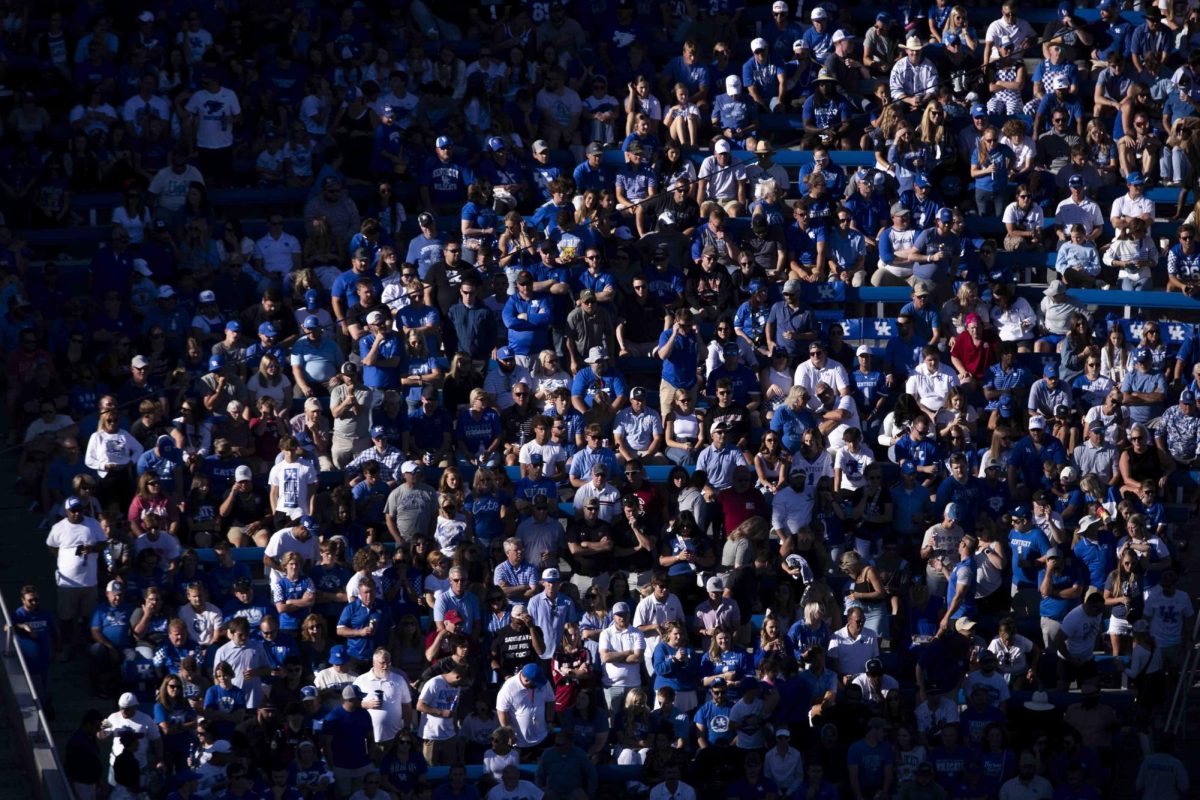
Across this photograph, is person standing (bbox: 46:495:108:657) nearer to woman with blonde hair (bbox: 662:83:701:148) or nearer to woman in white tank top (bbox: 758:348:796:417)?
woman in white tank top (bbox: 758:348:796:417)

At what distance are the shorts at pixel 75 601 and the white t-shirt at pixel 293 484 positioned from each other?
1750mm

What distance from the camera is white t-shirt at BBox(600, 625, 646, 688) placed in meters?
20.5

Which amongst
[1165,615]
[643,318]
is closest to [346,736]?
[643,318]

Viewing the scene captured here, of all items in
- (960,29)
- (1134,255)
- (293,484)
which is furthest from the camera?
(960,29)

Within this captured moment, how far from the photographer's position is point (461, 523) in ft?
69.9

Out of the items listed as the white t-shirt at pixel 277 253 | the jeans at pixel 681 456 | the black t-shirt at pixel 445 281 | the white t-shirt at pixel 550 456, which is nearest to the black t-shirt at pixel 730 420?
the jeans at pixel 681 456

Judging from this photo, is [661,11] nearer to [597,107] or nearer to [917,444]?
[597,107]

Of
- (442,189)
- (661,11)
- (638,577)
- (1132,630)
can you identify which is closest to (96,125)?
(442,189)

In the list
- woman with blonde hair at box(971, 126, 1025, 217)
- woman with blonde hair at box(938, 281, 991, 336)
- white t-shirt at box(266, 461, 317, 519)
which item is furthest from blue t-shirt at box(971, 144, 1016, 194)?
white t-shirt at box(266, 461, 317, 519)

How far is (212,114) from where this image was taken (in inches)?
1016

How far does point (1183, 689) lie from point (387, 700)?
6.55 m

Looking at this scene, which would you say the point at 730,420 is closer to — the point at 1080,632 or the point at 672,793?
the point at 1080,632

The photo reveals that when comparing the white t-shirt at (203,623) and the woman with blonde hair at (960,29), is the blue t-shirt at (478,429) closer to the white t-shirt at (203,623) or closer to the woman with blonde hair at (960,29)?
the white t-shirt at (203,623)

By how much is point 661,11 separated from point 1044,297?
603 cm
